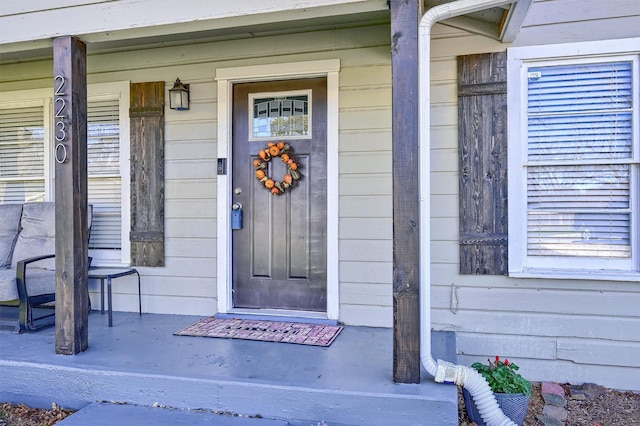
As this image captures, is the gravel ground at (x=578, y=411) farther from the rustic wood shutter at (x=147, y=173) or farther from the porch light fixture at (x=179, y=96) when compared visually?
the porch light fixture at (x=179, y=96)

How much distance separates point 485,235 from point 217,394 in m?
1.98

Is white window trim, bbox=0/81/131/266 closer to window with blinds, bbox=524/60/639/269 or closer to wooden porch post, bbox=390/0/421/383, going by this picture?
wooden porch post, bbox=390/0/421/383

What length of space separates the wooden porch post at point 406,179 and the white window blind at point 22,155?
11.3 feet

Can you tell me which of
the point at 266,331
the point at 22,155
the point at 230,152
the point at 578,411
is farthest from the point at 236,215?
the point at 578,411

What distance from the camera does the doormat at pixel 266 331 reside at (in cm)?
299

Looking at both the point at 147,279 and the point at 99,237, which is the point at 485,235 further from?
the point at 99,237

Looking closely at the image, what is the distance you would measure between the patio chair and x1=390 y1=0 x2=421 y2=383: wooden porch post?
252cm

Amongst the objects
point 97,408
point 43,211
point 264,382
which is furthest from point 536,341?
point 43,211

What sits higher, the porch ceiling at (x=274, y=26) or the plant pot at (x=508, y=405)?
the porch ceiling at (x=274, y=26)

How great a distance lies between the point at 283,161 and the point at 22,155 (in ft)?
8.41

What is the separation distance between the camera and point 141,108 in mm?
3771

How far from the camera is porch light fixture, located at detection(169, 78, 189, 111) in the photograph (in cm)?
362

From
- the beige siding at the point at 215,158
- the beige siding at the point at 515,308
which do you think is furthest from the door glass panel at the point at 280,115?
the beige siding at the point at 515,308

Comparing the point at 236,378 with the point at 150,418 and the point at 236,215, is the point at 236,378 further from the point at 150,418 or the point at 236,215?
the point at 236,215
